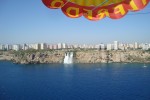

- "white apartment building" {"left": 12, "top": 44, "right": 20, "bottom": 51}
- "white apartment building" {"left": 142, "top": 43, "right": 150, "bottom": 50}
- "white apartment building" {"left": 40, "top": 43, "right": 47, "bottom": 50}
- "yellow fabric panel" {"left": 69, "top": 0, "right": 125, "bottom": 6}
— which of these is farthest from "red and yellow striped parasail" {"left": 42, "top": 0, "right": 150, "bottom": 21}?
"white apartment building" {"left": 12, "top": 44, "right": 20, "bottom": 51}

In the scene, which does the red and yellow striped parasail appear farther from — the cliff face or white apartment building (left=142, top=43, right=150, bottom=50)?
white apartment building (left=142, top=43, right=150, bottom=50)

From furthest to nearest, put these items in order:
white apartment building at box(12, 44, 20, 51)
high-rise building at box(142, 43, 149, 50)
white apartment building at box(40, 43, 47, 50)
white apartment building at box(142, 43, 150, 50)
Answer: white apartment building at box(12, 44, 20, 51), white apartment building at box(40, 43, 47, 50), high-rise building at box(142, 43, 149, 50), white apartment building at box(142, 43, 150, 50)

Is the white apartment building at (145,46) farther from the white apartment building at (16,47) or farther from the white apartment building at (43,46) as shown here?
the white apartment building at (16,47)

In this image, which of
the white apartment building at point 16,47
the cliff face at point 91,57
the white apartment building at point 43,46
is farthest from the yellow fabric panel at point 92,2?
the white apartment building at point 16,47

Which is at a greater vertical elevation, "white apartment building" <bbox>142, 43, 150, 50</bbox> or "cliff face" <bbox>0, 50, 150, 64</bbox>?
"white apartment building" <bbox>142, 43, 150, 50</bbox>

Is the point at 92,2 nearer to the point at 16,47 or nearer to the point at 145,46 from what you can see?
the point at 145,46

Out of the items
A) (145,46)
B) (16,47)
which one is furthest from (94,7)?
(16,47)

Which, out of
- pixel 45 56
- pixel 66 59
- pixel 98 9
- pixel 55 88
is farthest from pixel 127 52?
pixel 98 9

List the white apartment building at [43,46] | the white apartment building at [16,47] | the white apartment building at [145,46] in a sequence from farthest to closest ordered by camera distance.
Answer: the white apartment building at [16,47], the white apartment building at [43,46], the white apartment building at [145,46]

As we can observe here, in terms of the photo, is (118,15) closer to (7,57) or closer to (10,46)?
(7,57)
